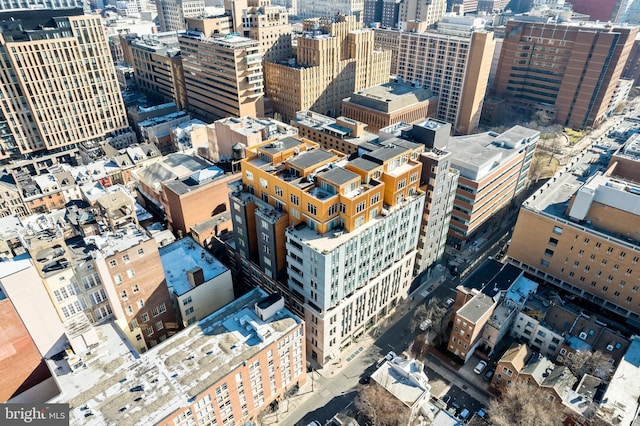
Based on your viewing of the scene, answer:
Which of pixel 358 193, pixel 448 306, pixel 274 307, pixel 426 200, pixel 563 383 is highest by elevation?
pixel 358 193

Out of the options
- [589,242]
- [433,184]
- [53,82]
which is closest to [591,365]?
[589,242]

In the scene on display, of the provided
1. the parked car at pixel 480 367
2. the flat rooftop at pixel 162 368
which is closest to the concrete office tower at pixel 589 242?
the parked car at pixel 480 367

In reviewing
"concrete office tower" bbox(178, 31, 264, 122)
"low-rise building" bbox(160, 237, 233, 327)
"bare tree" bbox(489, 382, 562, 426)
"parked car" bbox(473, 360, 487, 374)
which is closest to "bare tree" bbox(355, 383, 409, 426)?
"bare tree" bbox(489, 382, 562, 426)

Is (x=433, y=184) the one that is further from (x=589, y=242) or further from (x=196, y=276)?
(x=196, y=276)

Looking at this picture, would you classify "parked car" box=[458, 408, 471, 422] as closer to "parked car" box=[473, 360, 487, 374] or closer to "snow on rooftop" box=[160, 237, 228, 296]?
"parked car" box=[473, 360, 487, 374]

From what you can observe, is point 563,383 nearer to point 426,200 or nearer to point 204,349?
point 426,200

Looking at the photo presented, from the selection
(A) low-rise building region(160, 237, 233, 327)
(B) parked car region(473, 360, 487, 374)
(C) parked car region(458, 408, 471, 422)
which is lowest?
(C) parked car region(458, 408, 471, 422)

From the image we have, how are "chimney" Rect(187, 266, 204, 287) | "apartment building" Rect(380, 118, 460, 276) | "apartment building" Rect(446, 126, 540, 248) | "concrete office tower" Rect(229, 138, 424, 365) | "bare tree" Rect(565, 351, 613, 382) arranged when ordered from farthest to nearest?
"apartment building" Rect(446, 126, 540, 248) → "apartment building" Rect(380, 118, 460, 276) → "chimney" Rect(187, 266, 204, 287) → "concrete office tower" Rect(229, 138, 424, 365) → "bare tree" Rect(565, 351, 613, 382)

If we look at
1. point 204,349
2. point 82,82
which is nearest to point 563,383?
point 204,349
